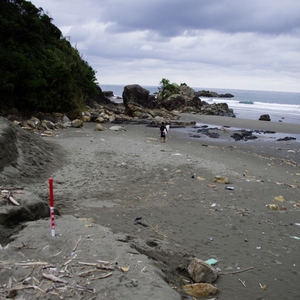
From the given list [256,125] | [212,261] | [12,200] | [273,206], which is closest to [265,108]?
[256,125]

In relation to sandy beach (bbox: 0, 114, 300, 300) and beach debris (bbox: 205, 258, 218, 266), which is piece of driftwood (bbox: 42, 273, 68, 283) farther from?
beach debris (bbox: 205, 258, 218, 266)

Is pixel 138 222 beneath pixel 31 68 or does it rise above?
beneath

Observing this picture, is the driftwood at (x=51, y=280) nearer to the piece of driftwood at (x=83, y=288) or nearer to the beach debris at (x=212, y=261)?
the piece of driftwood at (x=83, y=288)

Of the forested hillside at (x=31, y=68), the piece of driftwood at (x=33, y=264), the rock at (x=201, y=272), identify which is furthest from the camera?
the forested hillside at (x=31, y=68)

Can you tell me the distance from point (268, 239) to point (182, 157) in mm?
7094

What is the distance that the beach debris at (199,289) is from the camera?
13.4ft

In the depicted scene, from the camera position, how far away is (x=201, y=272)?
4.48 meters

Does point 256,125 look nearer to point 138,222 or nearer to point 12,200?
point 138,222

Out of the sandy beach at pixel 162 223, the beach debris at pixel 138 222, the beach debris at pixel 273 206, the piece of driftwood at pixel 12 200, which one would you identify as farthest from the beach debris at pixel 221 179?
the piece of driftwood at pixel 12 200

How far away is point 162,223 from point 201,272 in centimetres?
222

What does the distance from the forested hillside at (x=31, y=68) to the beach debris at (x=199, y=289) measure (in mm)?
18803

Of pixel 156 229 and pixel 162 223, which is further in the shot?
pixel 162 223

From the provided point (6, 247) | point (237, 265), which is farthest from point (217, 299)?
point (6, 247)

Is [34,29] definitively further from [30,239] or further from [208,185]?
[30,239]
